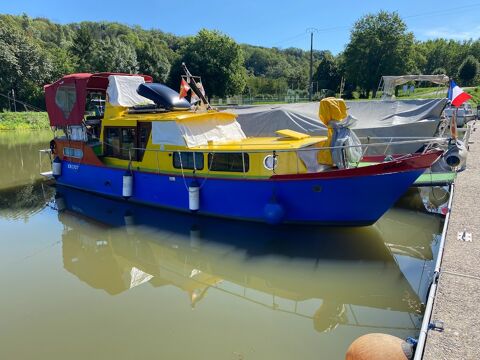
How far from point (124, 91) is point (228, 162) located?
501 cm

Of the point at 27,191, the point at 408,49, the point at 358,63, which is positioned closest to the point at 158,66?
the point at 358,63

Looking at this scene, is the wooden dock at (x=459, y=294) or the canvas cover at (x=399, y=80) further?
the canvas cover at (x=399, y=80)

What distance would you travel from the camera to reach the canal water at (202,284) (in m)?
4.98

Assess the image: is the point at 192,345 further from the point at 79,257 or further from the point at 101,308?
the point at 79,257

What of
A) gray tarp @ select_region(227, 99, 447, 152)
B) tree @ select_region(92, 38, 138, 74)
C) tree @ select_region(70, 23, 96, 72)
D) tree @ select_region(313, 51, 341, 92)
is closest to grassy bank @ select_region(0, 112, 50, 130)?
tree @ select_region(92, 38, 138, 74)

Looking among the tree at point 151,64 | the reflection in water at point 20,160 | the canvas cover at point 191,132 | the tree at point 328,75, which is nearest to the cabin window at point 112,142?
the canvas cover at point 191,132

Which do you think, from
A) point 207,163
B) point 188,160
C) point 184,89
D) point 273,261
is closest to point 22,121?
point 184,89

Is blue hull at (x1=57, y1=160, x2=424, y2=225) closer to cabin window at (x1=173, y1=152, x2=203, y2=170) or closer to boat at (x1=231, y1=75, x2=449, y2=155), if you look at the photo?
cabin window at (x1=173, y1=152, x2=203, y2=170)

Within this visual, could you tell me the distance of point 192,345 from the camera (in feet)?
16.0

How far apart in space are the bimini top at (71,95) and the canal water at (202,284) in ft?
11.1

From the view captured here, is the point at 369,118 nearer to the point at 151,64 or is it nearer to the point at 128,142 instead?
the point at 128,142

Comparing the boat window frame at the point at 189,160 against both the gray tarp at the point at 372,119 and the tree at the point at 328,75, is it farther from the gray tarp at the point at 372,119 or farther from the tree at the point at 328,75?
the tree at the point at 328,75

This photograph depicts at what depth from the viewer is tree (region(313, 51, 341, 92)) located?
2350 inches

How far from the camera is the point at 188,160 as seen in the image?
9094mm
